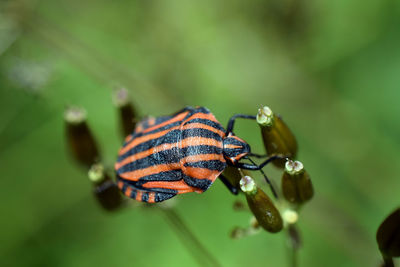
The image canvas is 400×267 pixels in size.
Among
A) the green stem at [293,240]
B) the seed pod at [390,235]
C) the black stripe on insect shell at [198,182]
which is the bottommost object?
the green stem at [293,240]

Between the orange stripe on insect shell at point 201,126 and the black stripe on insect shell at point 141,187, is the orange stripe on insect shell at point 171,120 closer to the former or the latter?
the orange stripe on insect shell at point 201,126

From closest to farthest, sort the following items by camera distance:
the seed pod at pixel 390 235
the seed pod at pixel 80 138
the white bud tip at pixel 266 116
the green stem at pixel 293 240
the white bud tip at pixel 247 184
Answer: the seed pod at pixel 390 235, the white bud tip at pixel 247 184, the white bud tip at pixel 266 116, the green stem at pixel 293 240, the seed pod at pixel 80 138

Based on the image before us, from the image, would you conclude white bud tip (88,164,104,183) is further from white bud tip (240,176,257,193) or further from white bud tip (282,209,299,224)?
white bud tip (282,209,299,224)

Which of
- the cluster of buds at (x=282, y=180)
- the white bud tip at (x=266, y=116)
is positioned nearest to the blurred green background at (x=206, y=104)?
the cluster of buds at (x=282, y=180)

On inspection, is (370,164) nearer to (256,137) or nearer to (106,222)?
(256,137)

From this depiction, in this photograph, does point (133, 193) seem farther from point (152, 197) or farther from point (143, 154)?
point (143, 154)

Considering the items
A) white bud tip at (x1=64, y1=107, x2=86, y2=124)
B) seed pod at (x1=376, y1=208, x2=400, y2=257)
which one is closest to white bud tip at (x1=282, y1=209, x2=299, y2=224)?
seed pod at (x1=376, y1=208, x2=400, y2=257)

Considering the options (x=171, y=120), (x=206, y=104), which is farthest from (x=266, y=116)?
(x=206, y=104)
